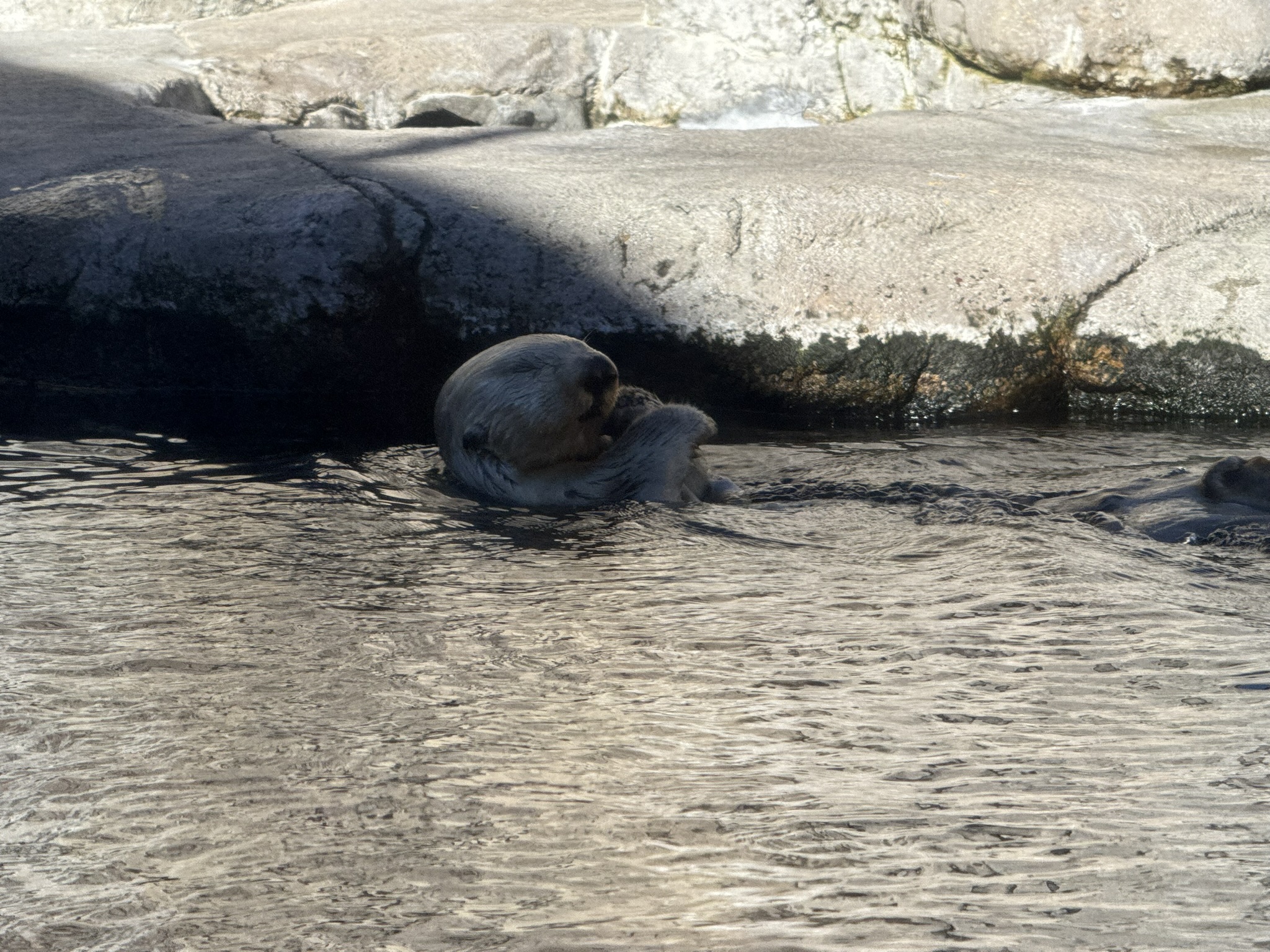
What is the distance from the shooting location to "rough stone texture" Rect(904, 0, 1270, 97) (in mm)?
6125

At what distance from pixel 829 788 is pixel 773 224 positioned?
3.02 m

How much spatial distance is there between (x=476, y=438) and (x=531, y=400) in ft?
0.58

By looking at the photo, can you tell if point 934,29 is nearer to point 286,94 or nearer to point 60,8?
point 286,94

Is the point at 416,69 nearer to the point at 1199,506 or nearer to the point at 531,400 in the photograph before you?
the point at 531,400

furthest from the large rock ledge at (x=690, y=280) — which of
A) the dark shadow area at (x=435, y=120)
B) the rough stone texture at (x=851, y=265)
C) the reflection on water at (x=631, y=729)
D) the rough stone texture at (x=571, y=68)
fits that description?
the dark shadow area at (x=435, y=120)

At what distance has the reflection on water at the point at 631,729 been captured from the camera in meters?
1.34

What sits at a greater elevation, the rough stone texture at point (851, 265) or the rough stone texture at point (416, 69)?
the rough stone texture at point (416, 69)

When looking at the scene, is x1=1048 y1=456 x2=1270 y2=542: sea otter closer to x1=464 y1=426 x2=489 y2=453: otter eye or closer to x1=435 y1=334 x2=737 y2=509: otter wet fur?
x1=435 y1=334 x2=737 y2=509: otter wet fur

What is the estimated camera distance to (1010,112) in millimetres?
5871

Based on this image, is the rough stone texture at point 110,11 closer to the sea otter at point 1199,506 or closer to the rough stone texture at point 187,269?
the rough stone texture at point 187,269

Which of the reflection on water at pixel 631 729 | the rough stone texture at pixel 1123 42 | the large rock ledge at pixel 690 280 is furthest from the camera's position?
the rough stone texture at pixel 1123 42

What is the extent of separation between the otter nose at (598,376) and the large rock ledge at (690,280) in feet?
3.13

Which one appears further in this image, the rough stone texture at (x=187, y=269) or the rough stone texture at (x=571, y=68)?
the rough stone texture at (x=571, y=68)

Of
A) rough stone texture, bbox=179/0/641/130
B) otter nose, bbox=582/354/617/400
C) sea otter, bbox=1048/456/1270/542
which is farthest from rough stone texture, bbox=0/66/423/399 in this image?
rough stone texture, bbox=179/0/641/130
